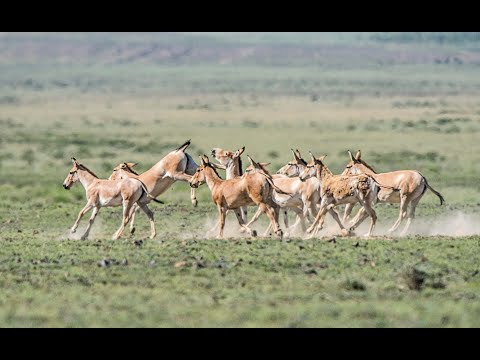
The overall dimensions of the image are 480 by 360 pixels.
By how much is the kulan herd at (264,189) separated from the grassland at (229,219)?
2.56 feet

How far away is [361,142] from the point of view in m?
51.8

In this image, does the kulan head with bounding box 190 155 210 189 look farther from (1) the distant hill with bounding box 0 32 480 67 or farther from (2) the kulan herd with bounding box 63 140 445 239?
(1) the distant hill with bounding box 0 32 480 67

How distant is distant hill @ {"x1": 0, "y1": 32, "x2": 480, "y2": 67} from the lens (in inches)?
5295

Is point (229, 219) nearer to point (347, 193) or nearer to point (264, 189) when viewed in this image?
point (264, 189)

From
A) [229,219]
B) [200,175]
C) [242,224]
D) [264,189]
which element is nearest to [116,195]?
[200,175]

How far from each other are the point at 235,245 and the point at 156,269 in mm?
2831

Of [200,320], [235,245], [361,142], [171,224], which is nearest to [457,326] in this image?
[200,320]

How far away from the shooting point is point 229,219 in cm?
2784

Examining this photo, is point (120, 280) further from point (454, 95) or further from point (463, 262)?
point (454, 95)

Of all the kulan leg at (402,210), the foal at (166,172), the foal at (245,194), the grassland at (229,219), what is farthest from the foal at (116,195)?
the kulan leg at (402,210)

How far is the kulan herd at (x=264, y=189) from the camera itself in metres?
22.8

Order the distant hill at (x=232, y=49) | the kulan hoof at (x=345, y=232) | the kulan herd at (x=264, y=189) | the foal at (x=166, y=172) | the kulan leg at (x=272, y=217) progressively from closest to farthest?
1. the kulan leg at (x=272, y=217)
2. the kulan herd at (x=264, y=189)
3. the kulan hoof at (x=345, y=232)
4. the foal at (x=166, y=172)
5. the distant hill at (x=232, y=49)

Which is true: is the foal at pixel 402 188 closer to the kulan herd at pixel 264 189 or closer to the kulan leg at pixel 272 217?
the kulan herd at pixel 264 189

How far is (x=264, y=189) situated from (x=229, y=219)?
5.16 meters
